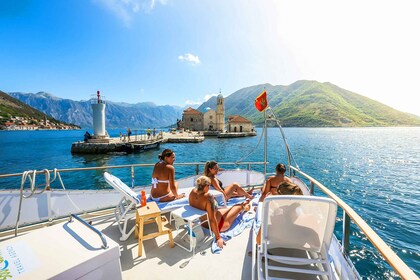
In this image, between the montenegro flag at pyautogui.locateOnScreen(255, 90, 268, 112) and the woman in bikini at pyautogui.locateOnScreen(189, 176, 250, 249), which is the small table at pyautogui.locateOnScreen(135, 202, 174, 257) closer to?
the woman in bikini at pyautogui.locateOnScreen(189, 176, 250, 249)

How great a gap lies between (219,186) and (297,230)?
3.26 metres

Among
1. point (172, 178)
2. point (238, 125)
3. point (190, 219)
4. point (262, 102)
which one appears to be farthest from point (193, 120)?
point (190, 219)

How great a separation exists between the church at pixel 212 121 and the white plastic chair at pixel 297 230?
269 feet

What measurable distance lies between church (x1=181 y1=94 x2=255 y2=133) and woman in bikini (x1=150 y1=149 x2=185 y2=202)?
79941 mm

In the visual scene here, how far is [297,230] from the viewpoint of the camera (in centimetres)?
258

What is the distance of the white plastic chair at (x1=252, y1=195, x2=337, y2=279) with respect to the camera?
239 centimetres

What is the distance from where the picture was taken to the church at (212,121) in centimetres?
8531

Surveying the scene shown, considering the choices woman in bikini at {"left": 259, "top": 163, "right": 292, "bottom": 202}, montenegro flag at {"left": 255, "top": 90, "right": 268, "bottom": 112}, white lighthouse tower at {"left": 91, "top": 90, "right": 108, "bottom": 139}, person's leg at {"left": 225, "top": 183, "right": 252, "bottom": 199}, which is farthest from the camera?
white lighthouse tower at {"left": 91, "top": 90, "right": 108, "bottom": 139}

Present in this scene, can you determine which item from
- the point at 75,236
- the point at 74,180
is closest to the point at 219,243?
the point at 75,236

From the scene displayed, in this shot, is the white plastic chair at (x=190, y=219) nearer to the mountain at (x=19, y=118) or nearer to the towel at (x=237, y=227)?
the towel at (x=237, y=227)

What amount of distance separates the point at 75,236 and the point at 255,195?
5.13m

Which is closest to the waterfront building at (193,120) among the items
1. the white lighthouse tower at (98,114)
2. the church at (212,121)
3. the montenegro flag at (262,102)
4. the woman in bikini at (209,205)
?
the church at (212,121)

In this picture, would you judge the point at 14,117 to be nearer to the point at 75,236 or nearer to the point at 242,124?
the point at 242,124

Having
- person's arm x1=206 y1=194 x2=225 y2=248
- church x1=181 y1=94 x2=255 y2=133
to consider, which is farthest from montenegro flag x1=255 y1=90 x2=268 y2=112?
church x1=181 y1=94 x2=255 y2=133
